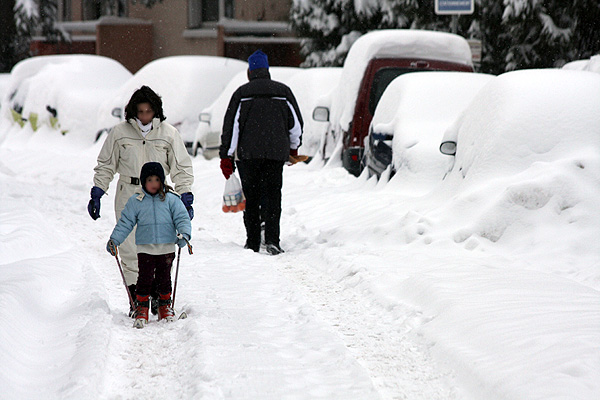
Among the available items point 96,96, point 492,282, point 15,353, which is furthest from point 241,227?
point 96,96

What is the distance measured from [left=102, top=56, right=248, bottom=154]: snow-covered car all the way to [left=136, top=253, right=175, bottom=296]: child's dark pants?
10.9 meters

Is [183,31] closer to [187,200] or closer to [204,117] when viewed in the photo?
[204,117]

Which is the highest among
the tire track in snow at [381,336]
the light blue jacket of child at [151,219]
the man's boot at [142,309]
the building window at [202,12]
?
the building window at [202,12]

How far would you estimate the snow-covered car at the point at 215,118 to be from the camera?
15.4m

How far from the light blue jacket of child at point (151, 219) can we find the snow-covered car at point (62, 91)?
14.6m

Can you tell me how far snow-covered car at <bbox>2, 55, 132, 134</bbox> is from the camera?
66.2 feet

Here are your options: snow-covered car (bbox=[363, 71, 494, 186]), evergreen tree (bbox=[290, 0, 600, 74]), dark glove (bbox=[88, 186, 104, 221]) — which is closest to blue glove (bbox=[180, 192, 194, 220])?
dark glove (bbox=[88, 186, 104, 221])

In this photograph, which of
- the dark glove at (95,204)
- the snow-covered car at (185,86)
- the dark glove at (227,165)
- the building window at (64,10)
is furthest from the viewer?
the building window at (64,10)

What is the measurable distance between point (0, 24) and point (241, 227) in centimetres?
2640

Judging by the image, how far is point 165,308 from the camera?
545cm

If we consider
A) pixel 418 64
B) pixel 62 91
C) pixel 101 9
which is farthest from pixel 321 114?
pixel 101 9

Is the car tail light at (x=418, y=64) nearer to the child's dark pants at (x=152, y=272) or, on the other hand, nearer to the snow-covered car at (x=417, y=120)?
the snow-covered car at (x=417, y=120)

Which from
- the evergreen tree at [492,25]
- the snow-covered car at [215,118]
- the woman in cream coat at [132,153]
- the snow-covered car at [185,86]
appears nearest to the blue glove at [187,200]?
the woman in cream coat at [132,153]

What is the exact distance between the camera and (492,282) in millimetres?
5777
